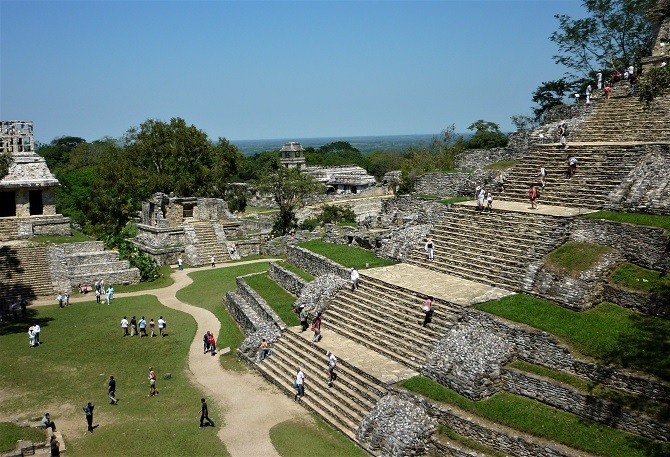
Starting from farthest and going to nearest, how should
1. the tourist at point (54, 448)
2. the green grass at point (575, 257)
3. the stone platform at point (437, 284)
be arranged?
the stone platform at point (437, 284) → the green grass at point (575, 257) → the tourist at point (54, 448)

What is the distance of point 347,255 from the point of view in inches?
1037

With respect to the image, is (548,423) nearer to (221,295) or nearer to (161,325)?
(161,325)

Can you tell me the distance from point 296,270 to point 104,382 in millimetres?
10776

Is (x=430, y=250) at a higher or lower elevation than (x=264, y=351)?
higher

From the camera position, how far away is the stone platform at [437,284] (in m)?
18.5

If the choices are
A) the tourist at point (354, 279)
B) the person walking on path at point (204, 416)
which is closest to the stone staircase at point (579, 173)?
the tourist at point (354, 279)

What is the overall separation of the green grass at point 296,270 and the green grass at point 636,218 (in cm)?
1224

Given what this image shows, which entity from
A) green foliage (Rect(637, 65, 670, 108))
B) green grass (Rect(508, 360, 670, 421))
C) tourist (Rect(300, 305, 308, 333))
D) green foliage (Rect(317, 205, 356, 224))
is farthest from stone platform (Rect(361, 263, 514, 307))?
green foliage (Rect(317, 205, 356, 224))

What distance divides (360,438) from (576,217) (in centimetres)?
1069

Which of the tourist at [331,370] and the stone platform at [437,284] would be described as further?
the stone platform at [437,284]

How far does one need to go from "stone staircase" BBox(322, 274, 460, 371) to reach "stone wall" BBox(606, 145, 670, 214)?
7394 mm

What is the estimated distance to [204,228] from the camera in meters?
42.1

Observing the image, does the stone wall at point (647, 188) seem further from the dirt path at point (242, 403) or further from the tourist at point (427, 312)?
the dirt path at point (242, 403)

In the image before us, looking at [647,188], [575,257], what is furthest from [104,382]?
[647,188]
